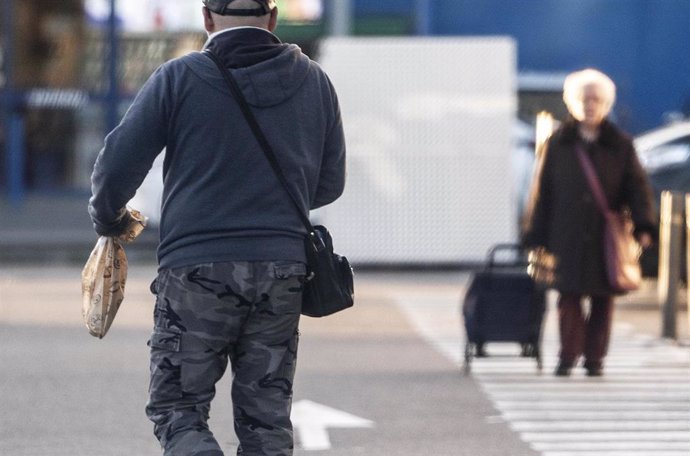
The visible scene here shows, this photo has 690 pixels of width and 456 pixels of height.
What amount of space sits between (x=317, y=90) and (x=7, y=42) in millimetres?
20017

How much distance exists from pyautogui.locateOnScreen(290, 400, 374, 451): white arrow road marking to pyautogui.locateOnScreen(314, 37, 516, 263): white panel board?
9.69m

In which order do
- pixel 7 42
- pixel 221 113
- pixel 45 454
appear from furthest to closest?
pixel 7 42
pixel 45 454
pixel 221 113

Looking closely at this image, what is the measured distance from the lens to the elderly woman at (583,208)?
984 cm

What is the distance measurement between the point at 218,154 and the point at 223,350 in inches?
23.1

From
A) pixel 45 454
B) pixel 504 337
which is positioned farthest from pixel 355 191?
pixel 45 454

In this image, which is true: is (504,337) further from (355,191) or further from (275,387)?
(355,191)

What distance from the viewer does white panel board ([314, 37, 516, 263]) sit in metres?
18.5

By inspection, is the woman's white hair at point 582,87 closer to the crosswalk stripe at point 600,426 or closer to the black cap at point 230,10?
the crosswalk stripe at point 600,426

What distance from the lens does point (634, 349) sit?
37.8 feet

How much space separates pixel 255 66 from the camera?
5.10m

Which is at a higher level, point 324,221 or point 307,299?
point 307,299

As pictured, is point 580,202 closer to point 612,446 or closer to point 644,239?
point 644,239

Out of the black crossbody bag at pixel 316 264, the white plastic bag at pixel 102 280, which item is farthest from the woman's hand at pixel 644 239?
the white plastic bag at pixel 102 280

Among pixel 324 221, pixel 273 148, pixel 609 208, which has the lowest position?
pixel 324 221
